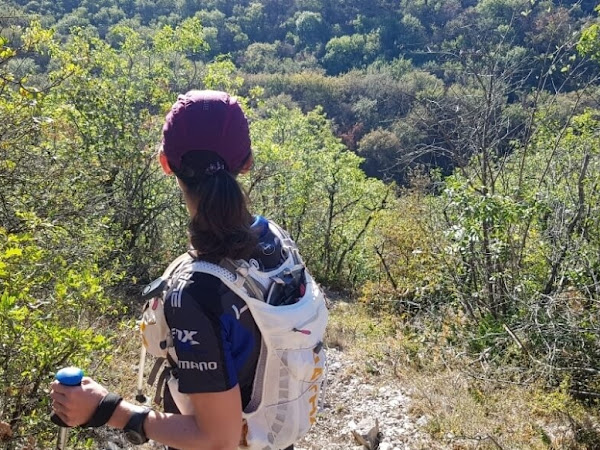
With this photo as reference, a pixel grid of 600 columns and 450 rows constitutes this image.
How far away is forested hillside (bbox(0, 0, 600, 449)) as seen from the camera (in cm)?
316

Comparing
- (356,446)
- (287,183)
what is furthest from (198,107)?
(287,183)

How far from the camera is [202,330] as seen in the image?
1.28 metres

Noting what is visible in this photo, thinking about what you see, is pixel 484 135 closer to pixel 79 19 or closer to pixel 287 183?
pixel 287 183

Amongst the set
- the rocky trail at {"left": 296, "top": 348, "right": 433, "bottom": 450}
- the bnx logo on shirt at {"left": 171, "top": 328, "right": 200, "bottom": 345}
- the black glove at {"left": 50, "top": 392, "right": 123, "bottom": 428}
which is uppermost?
the bnx logo on shirt at {"left": 171, "top": 328, "right": 200, "bottom": 345}

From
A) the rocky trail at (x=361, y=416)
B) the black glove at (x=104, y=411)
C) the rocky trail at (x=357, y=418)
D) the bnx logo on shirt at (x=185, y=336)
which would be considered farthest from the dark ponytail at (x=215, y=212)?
the rocky trail at (x=361, y=416)

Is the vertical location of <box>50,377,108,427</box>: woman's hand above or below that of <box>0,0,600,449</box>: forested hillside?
above

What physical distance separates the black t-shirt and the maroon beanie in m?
0.34

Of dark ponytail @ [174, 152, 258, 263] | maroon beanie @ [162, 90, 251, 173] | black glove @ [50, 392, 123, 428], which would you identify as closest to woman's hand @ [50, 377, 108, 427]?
black glove @ [50, 392, 123, 428]

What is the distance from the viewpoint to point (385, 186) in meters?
14.1

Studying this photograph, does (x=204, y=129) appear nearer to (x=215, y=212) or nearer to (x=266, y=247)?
(x=215, y=212)

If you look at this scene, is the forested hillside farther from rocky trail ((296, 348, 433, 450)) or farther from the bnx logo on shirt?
the bnx logo on shirt

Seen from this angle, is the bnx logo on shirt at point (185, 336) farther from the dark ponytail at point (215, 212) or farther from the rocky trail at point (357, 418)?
the rocky trail at point (357, 418)

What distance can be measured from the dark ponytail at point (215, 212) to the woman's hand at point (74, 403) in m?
0.46

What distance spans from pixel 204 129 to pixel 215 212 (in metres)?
0.23
